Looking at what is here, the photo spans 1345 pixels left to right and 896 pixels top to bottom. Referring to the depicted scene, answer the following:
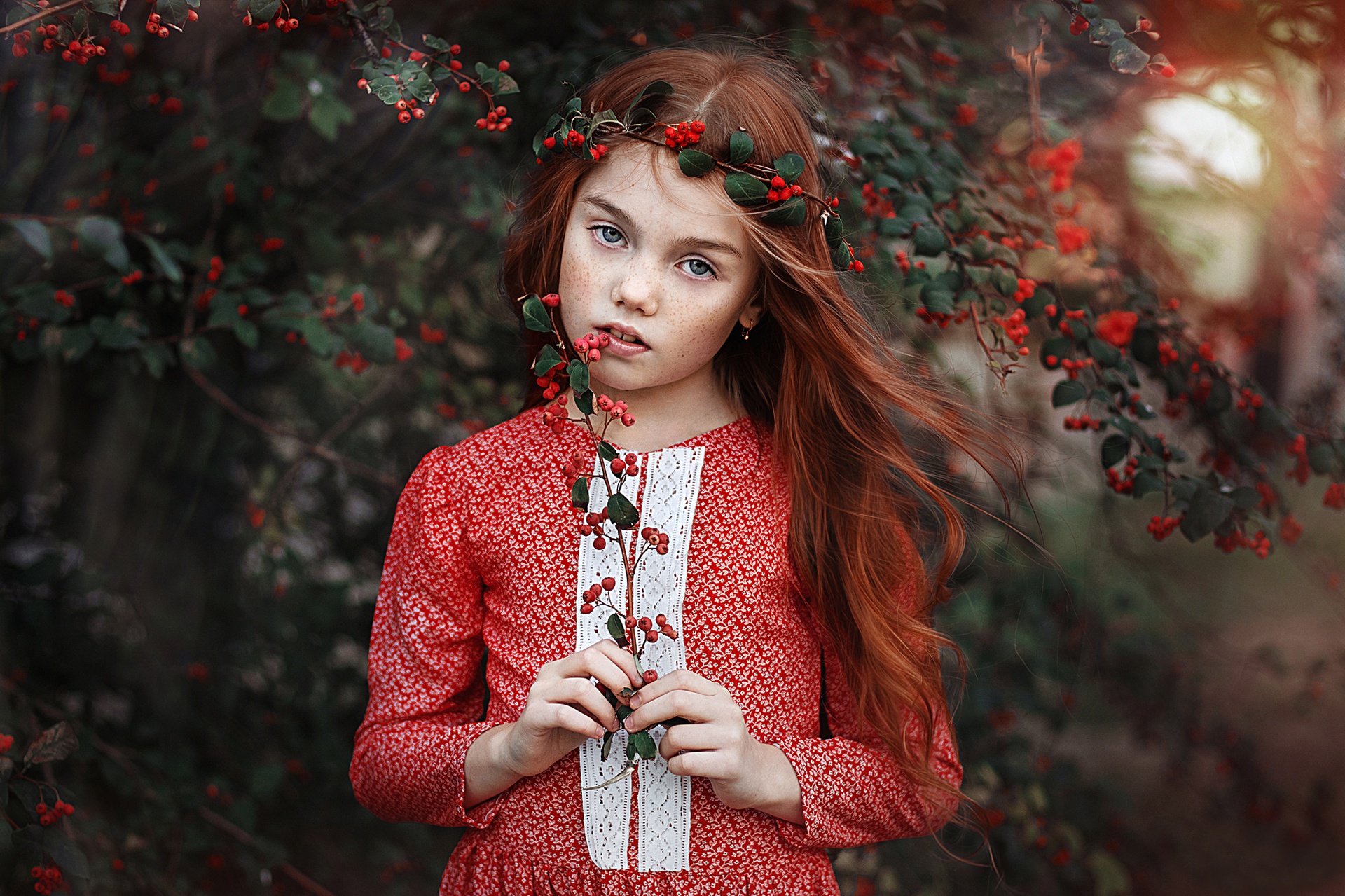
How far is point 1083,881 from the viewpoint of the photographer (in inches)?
102

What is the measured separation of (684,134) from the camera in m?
1.14

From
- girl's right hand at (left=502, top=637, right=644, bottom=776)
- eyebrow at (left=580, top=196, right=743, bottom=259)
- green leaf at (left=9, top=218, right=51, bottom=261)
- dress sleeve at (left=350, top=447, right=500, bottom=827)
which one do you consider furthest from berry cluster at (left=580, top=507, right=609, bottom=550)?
green leaf at (left=9, top=218, right=51, bottom=261)

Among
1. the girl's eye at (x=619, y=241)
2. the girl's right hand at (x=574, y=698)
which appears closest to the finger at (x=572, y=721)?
the girl's right hand at (x=574, y=698)

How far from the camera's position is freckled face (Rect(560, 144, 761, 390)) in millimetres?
1163

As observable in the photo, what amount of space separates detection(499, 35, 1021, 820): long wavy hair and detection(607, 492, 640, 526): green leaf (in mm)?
334

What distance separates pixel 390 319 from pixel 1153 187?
243 cm

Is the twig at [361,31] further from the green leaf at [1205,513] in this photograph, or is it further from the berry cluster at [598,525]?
the green leaf at [1205,513]

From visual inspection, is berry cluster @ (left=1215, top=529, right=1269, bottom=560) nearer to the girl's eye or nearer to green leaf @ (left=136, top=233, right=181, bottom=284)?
the girl's eye

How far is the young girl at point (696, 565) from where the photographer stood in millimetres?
1189

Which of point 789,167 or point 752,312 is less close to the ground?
point 789,167

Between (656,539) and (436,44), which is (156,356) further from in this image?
(656,539)

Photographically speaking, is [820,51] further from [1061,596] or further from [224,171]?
[1061,596]

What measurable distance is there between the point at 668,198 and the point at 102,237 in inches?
35.5

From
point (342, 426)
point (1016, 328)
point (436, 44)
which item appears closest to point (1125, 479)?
point (1016, 328)
